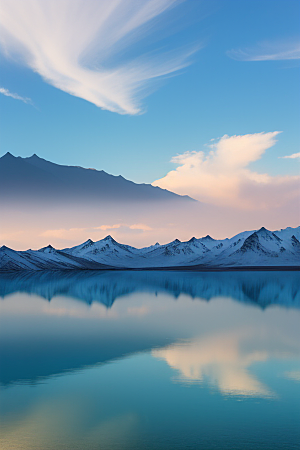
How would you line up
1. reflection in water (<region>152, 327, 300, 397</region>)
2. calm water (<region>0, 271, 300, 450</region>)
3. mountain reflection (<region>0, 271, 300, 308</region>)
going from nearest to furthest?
calm water (<region>0, 271, 300, 450</region>), reflection in water (<region>152, 327, 300, 397</region>), mountain reflection (<region>0, 271, 300, 308</region>)

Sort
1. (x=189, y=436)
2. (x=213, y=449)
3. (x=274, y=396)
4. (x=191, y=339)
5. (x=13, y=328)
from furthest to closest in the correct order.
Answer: (x=13, y=328) < (x=191, y=339) < (x=274, y=396) < (x=189, y=436) < (x=213, y=449)

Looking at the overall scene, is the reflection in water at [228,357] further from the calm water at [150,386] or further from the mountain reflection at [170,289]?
the mountain reflection at [170,289]

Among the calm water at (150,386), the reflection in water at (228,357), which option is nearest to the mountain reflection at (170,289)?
the calm water at (150,386)

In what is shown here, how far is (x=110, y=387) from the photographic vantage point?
1416 centimetres

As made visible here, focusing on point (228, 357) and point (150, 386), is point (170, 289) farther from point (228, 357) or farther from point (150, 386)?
point (150, 386)

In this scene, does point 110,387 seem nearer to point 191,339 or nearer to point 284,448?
point 284,448

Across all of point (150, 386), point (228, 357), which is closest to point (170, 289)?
point (228, 357)

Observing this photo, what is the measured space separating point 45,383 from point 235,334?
1408 centimetres

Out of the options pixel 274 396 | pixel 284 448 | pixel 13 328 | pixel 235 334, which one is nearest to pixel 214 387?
pixel 274 396

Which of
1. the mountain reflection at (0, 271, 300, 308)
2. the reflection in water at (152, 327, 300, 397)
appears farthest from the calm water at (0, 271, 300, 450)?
the mountain reflection at (0, 271, 300, 308)

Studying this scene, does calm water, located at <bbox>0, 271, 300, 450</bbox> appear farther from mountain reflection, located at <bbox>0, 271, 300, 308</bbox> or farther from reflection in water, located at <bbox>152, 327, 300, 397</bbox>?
mountain reflection, located at <bbox>0, 271, 300, 308</bbox>

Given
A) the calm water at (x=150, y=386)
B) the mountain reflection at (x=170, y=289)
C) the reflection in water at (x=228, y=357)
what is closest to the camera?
the calm water at (x=150, y=386)

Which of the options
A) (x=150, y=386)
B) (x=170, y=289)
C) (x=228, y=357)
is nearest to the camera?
(x=150, y=386)

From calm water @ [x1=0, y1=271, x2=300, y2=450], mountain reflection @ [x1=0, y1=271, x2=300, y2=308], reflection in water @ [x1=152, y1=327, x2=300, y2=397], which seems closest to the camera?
calm water @ [x1=0, y1=271, x2=300, y2=450]
